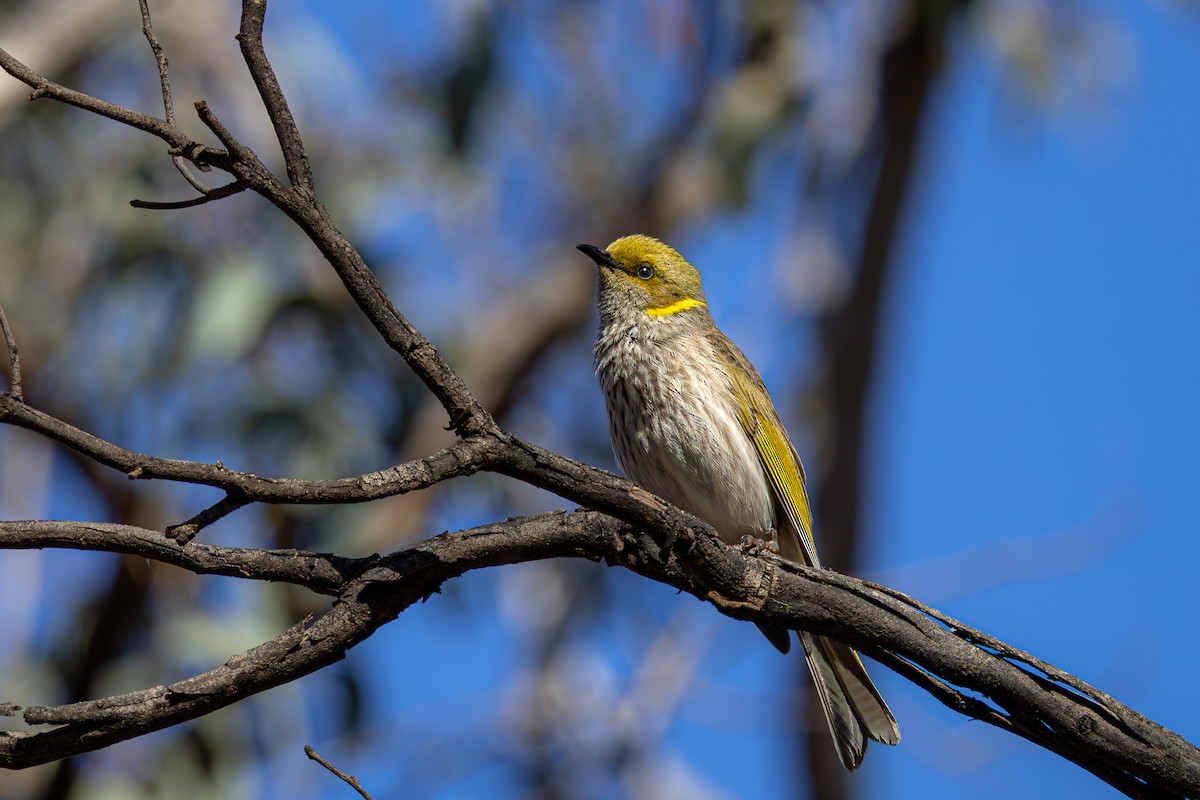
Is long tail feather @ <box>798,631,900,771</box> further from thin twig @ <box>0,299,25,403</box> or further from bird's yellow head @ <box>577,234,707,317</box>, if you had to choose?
thin twig @ <box>0,299,25,403</box>

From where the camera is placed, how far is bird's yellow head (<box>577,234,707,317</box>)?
4.73m

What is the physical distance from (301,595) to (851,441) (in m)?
3.07

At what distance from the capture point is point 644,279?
4828mm

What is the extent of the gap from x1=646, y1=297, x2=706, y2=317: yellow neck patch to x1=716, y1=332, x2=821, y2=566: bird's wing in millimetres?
192

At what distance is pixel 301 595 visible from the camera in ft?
21.1

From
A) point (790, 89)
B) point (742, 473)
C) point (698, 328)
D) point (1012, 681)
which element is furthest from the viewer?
point (790, 89)

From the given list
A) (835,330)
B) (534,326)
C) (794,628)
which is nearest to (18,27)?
(534,326)

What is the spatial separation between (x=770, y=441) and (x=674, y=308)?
2.00 feet

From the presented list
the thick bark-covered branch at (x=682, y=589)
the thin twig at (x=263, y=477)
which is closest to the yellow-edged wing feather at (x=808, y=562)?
the thick bark-covered branch at (x=682, y=589)

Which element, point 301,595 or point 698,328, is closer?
point 698,328

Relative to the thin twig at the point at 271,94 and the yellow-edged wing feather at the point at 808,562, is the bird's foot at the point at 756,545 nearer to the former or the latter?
the yellow-edged wing feather at the point at 808,562

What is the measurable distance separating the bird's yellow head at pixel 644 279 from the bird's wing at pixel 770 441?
0.27 metres

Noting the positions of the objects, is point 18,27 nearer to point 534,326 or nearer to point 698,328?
point 534,326

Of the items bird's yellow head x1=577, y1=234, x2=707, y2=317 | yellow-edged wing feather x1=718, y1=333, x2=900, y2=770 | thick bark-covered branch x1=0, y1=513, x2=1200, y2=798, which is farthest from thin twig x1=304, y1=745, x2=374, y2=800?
bird's yellow head x1=577, y1=234, x2=707, y2=317
